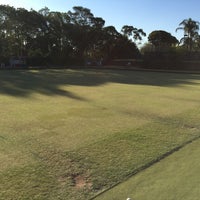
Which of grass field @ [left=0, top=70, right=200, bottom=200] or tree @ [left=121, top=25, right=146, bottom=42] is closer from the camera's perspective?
grass field @ [left=0, top=70, right=200, bottom=200]

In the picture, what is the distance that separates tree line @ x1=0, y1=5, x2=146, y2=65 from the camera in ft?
144

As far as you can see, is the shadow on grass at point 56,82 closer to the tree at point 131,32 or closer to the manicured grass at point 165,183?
the manicured grass at point 165,183

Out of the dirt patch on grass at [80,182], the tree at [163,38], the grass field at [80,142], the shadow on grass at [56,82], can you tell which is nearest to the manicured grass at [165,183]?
the grass field at [80,142]

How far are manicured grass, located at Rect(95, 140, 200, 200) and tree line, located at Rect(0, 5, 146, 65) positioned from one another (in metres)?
41.4

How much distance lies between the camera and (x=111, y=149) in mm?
5016

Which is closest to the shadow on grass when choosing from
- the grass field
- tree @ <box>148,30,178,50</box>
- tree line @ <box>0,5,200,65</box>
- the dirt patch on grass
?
the grass field

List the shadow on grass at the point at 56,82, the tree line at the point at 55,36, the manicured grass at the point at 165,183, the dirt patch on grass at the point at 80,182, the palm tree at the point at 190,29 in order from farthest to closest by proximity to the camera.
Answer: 1. the palm tree at the point at 190,29
2. the tree line at the point at 55,36
3. the shadow on grass at the point at 56,82
4. the dirt patch on grass at the point at 80,182
5. the manicured grass at the point at 165,183

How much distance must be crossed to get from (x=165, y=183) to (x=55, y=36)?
47581 mm

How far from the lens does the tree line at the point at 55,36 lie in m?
44.0

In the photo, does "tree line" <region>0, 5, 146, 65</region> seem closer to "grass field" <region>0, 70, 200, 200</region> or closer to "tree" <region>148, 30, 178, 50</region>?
"tree" <region>148, 30, 178, 50</region>

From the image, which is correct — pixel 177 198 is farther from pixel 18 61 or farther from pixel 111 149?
pixel 18 61

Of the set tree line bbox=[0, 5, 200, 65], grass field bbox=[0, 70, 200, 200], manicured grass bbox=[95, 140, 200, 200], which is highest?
tree line bbox=[0, 5, 200, 65]

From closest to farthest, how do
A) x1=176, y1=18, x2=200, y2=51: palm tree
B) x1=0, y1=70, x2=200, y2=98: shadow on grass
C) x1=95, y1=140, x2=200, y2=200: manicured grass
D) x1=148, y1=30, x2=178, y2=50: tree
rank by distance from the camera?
1. x1=95, y1=140, x2=200, y2=200: manicured grass
2. x1=0, y1=70, x2=200, y2=98: shadow on grass
3. x1=176, y1=18, x2=200, y2=51: palm tree
4. x1=148, y1=30, x2=178, y2=50: tree

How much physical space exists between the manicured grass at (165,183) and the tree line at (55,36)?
136 ft
